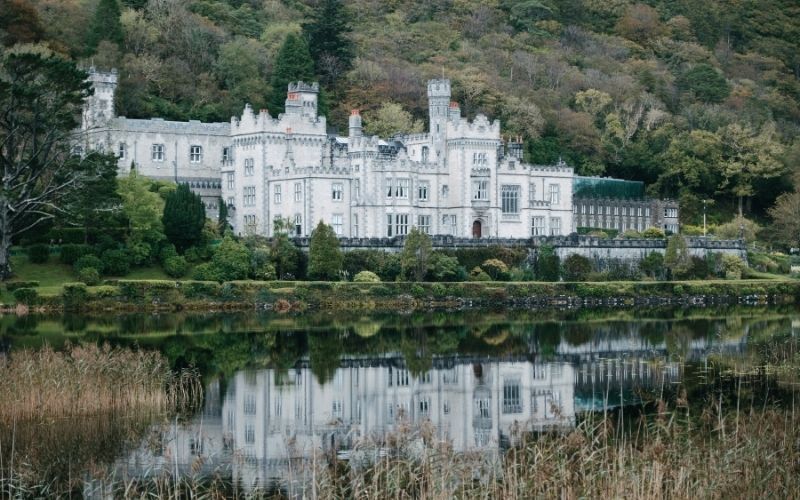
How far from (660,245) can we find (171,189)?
94.9 ft

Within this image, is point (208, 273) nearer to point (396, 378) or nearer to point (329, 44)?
point (396, 378)

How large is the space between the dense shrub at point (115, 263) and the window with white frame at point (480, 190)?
22.5 metres

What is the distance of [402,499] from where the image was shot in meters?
23.8

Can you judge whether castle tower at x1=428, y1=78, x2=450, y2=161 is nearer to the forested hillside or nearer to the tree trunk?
the forested hillside

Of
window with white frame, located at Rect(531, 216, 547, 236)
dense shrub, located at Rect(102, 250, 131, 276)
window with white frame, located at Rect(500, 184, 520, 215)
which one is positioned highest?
window with white frame, located at Rect(500, 184, 520, 215)

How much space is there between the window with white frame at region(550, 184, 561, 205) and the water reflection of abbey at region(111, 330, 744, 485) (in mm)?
37716

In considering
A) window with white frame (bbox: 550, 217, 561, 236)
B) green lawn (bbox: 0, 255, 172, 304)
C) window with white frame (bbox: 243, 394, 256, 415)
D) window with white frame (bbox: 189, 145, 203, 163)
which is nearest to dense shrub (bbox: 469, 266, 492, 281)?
window with white frame (bbox: 550, 217, 561, 236)

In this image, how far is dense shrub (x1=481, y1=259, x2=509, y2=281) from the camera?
78000 mm

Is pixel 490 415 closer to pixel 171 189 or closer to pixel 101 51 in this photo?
pixel 171 189

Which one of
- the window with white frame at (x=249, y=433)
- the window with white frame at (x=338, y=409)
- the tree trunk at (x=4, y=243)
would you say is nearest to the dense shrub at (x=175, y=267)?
the tree trunk at (x=4, y=243)

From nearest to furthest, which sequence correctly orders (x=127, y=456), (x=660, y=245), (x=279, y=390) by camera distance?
(x=127, y=456)
(x=279, y=390)
(x=660, y=245)

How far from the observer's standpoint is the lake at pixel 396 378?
2897cm

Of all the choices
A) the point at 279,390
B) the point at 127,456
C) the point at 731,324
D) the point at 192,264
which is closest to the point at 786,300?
the point at 731,324

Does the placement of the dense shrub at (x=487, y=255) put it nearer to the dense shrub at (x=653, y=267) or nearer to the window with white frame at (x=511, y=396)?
the dense shrub at (x=653, y=267)
